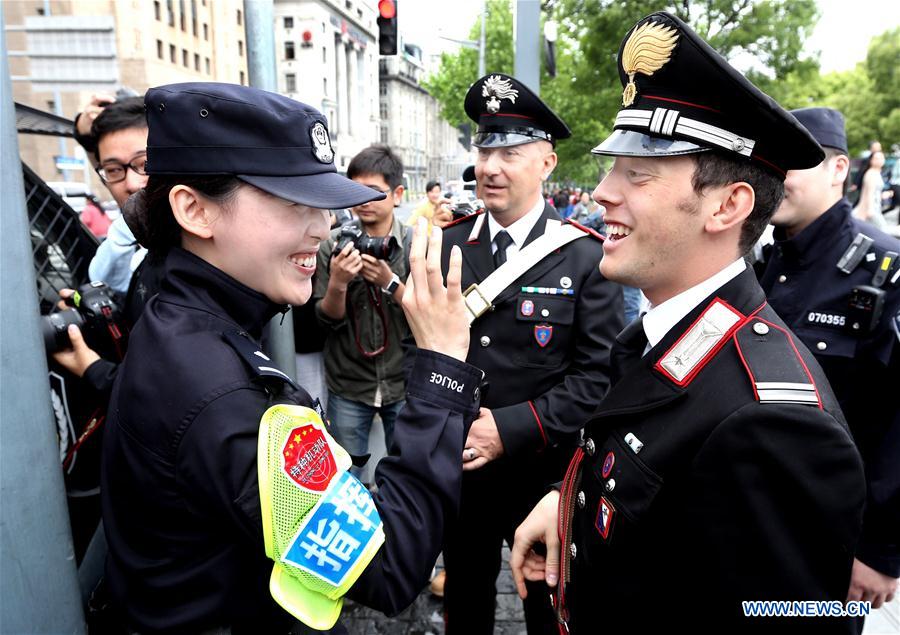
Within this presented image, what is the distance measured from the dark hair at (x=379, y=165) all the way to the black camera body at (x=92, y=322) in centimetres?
192

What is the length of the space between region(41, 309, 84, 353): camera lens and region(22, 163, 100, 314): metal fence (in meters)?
0.21

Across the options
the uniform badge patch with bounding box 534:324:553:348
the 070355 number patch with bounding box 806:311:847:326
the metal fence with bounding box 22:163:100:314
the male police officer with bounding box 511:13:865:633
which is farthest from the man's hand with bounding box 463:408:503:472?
the metal fence with bounding box 22:163:100:314

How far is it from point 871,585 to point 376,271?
2.71m

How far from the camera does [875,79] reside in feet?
107

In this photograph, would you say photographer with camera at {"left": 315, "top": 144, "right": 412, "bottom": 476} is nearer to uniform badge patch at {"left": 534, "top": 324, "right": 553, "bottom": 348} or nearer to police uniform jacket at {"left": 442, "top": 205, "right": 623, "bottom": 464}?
police uniform jacket at {"left": 442, "top": 205, "right": 623, "bottom": 464}

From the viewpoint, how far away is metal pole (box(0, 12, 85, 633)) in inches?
55.3

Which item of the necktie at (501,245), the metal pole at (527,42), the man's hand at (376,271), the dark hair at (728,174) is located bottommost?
the man's hand at (376,271)

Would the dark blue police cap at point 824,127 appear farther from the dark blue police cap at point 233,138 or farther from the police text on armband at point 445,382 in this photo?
the dark blue police cap at point 233,138

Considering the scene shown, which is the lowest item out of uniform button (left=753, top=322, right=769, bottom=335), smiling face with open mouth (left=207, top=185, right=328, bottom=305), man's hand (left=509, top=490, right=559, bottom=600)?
man's hand (left=509, top=490, right=559, bottom=600)

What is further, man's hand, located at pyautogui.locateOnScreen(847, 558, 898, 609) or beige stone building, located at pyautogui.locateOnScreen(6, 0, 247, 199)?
beige stone building, located at pyautogui.locateOnScreen(6, 0, 247, 199)

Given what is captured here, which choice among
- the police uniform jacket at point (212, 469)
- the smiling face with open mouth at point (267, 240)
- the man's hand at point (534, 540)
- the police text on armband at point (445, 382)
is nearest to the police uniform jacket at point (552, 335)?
the man's hand at point (534, 540)

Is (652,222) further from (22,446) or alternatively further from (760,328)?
(22,446)

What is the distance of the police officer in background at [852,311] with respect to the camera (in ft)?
7.34

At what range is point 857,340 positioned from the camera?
252 centimetres
